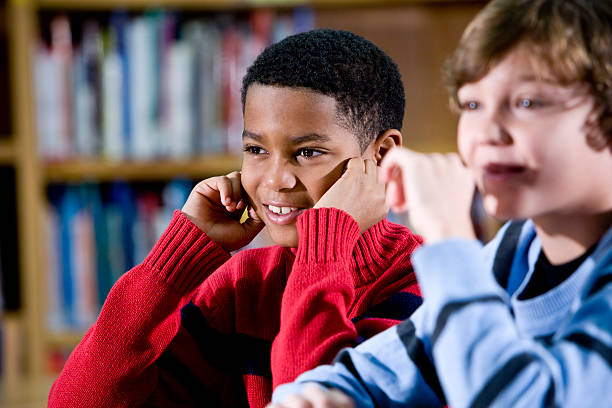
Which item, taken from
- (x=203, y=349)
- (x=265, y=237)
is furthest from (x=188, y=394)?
(x=265, y=237)

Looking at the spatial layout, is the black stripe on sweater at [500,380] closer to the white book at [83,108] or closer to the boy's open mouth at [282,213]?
the boy's open mouth at [282,213]

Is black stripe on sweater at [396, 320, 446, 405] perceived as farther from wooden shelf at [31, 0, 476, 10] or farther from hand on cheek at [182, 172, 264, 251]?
wooden shelf at [31, 0, 476, 10]

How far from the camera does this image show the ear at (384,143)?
0.92 meters

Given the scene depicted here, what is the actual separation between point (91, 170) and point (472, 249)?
1472mm

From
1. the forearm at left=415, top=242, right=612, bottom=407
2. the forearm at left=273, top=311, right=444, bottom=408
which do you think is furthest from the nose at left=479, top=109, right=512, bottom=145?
the forearm at left=273, top=311, right=444, bottom=408

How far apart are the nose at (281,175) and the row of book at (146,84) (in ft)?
3.20

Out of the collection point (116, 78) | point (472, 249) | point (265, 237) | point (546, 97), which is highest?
point (116, 78)

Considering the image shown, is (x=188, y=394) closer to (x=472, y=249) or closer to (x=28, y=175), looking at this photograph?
(x=472, y=249)

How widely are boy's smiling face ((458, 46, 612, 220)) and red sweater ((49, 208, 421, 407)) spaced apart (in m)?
0.25

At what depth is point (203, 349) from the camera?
3.21ft

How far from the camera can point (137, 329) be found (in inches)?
35.6

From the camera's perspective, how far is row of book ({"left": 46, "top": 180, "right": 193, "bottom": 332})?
6.23 feet

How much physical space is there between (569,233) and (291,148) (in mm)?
368

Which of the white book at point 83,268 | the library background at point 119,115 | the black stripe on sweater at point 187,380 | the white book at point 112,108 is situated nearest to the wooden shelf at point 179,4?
the library background at point 119,115
